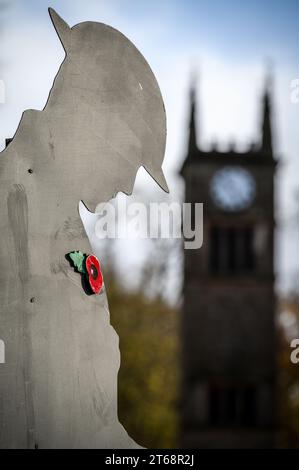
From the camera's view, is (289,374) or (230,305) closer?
(230,305)

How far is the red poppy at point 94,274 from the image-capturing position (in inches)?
170

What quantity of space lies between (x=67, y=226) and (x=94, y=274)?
34 centimetres

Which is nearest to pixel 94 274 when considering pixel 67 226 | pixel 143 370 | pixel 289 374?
pixel 67 226

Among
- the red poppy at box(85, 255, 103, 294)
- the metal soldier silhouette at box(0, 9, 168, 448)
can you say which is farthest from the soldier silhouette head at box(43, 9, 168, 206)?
the red poppy at box(85, 255, 103, 294)

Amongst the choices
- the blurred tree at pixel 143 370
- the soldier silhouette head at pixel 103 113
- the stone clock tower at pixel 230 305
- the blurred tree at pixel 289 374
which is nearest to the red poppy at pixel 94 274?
the soldier silhouette head at pixel 103 113

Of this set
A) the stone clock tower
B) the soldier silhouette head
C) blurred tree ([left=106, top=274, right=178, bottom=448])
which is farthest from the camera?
the stone clock tower

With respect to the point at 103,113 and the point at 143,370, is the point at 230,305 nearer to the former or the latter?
the point at 143,370

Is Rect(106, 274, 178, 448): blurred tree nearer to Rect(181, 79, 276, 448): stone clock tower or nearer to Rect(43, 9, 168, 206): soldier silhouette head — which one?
Rect(181, 79, 276, 448): stone clock tower

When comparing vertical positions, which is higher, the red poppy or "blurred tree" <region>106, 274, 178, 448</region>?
the red poppy

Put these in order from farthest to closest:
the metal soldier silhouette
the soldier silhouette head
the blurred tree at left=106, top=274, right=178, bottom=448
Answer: the blurred tree at left=106, top=274, right=178, bottom=448 < the soldier silhouette head < the metal soldier silhouette

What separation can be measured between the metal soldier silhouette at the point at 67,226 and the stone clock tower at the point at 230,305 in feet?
78.6

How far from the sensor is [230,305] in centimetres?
2872

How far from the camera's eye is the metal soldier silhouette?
396 cm

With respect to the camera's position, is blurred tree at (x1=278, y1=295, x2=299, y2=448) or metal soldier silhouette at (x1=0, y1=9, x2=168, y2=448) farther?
blurred tree at (x1=278, y1=295, x2=299, y2=448)
